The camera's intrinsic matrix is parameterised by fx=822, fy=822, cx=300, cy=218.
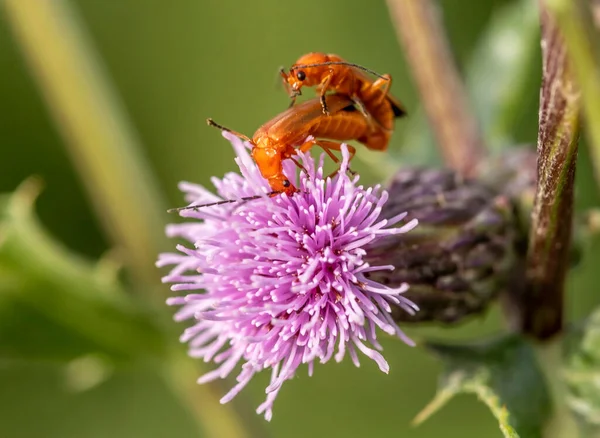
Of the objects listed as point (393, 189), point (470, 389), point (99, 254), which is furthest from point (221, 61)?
point (470, 389)

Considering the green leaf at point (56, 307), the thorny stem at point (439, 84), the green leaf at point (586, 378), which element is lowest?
the green leaf at point (586, 378)

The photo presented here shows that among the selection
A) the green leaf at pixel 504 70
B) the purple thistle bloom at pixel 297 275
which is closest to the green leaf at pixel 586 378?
the purple thistle bloom at pixel 297 275

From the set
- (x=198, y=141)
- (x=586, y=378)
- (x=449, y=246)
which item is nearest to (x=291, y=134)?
(x=449, y=246)

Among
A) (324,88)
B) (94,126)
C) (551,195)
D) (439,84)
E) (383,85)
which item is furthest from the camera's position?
(94,126)

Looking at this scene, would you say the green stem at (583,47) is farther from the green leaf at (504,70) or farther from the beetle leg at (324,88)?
the green leaf at (504,70)

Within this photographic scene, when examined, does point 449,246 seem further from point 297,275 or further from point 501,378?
point 297,275

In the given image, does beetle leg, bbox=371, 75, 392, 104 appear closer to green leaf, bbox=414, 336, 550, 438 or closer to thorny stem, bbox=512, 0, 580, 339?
thorny stem, bbox=512, 0, 580, 339
